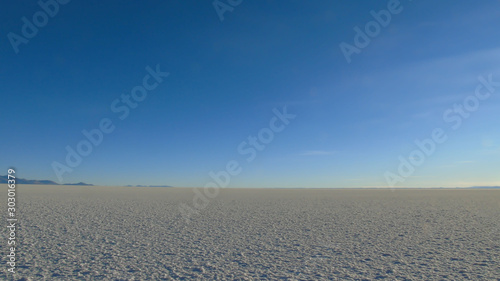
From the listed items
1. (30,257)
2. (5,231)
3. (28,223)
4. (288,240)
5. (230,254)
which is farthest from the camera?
(28,223)

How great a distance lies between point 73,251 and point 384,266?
22.4 ft

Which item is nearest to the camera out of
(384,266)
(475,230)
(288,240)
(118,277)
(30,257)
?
(118,277)

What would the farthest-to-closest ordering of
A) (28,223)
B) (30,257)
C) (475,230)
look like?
(28,223) → (475,230) → (30,257)

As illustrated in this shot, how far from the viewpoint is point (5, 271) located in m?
5.38

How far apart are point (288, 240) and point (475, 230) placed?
6.56m

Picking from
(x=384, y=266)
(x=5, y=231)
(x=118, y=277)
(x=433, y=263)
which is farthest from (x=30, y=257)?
(x=433, y=263)

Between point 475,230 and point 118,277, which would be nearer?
point 118,277

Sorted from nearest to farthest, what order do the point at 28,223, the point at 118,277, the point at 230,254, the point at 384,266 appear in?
the point at 118,277 < the point at 384,266 < the point at 230,254 < the point at 28,223

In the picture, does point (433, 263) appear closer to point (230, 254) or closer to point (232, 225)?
point (230, 254)

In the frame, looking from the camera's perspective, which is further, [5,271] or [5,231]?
[5,231]

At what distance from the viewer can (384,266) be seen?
232 inches

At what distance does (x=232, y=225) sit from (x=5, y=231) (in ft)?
23.3

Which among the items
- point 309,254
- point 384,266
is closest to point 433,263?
point 384,266

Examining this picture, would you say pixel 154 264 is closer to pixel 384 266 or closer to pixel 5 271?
pixel 5 271
